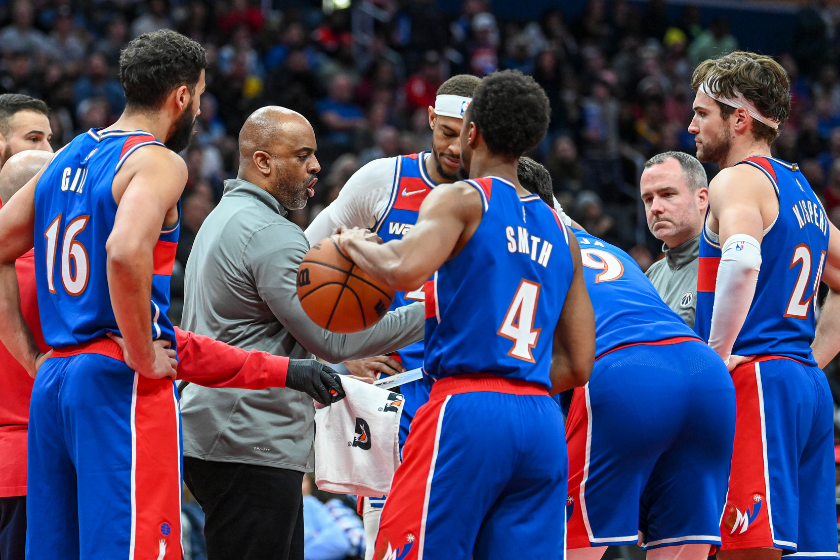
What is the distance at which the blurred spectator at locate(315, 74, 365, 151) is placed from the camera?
529 inches

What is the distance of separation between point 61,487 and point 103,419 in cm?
34

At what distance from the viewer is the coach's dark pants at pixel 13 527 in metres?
4.06

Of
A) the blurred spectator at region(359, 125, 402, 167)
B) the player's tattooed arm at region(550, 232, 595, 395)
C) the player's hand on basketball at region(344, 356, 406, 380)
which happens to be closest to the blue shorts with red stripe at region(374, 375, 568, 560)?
the player's tattooed arm at region(550, 232, 595, 395)

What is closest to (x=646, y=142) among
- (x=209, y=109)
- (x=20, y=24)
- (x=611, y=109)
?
(x=611, y=109)

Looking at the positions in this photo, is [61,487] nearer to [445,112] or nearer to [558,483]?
[558,483]

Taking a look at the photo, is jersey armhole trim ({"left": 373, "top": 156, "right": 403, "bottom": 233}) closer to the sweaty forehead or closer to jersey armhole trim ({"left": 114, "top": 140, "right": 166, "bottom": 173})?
jersey armhole trim ({"left": 114, "top": 140, "right": 166, "bottom": 173})

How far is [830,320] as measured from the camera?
4.85m

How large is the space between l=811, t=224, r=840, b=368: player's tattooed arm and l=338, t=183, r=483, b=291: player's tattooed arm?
2.39 metres

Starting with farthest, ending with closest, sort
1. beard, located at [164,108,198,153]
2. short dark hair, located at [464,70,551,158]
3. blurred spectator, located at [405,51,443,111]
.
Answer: blurred spectator, located at [405,51,443,111] → beard, located at [164,108,198,153] → short dark hair, located at [464,70,551,158]

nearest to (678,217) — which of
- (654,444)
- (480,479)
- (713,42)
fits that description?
(654,444)

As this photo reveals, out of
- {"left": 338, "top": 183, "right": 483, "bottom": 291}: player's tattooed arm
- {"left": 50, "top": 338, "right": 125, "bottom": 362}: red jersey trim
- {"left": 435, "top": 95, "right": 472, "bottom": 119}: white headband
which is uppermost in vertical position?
{"left": 435, "top": 95, "right": 472, "bottom": 119}: white headband

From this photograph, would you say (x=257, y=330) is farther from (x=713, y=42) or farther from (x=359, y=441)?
(x=713, y=42)

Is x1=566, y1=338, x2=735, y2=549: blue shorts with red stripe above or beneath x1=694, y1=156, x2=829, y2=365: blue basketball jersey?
beneath

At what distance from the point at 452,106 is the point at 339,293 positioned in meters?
1.85
